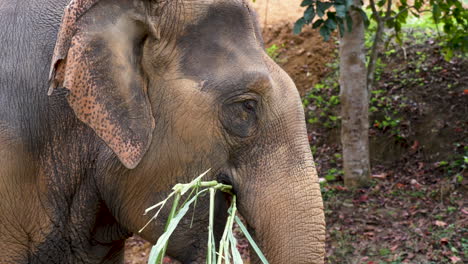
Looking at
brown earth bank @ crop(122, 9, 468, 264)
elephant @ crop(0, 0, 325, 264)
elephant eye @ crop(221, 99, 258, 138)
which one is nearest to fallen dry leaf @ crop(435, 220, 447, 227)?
brown earth bank @ crop(122, 9, 468, 264)

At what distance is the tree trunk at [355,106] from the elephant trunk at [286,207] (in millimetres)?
3526

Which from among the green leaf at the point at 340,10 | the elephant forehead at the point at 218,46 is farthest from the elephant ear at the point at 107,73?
the green leaf at the point at 340,10

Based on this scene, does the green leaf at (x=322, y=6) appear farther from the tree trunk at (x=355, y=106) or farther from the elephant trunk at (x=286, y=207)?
the elephant trunk at (x=286, y=207)

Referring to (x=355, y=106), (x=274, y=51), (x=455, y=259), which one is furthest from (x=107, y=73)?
(x=274, y=51)

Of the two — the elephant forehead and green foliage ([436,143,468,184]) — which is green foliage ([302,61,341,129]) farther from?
the elephant forehead

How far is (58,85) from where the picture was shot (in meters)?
2.54

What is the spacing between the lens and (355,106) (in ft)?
20.1

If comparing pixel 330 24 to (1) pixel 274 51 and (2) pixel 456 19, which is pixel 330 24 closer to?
(2) pixel 456 19

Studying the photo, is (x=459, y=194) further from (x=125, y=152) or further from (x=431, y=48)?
(x=125, y=152)

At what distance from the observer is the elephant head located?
2572mm

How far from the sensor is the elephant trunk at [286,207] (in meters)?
2.59

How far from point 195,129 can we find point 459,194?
11.9 feet

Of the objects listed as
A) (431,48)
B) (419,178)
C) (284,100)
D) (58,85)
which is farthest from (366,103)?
(58,85)

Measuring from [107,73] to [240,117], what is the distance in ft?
1.55
